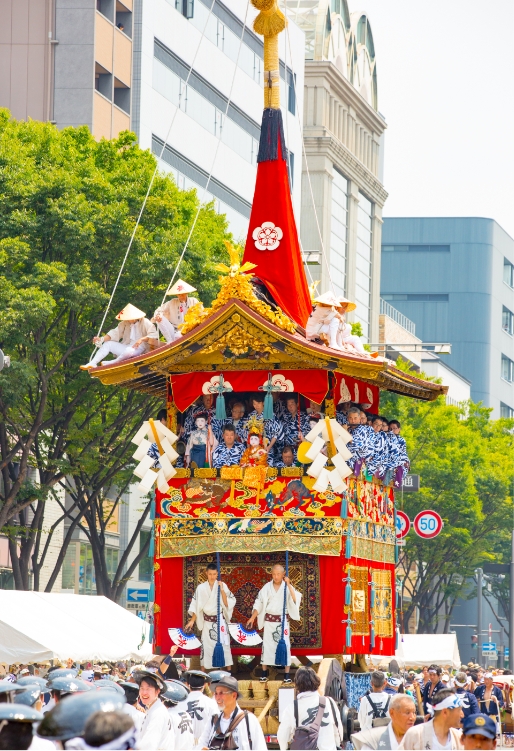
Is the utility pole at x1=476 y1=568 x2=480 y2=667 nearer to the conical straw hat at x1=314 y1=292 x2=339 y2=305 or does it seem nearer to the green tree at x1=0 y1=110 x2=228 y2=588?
the green tree at x1=0 y1=110 x2=228 y2=588

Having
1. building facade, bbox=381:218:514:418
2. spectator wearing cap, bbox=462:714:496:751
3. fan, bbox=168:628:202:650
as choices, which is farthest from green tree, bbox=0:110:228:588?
building facade, bbox=381:218:514:418

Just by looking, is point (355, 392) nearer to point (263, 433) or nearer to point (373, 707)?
point (263, 433)

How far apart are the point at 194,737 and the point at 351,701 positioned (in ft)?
20.2

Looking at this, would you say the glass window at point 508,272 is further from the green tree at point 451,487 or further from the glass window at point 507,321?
the green tree at point 451,487

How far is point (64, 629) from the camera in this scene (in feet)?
73.4

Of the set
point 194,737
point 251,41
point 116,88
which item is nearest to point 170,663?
point 194,737

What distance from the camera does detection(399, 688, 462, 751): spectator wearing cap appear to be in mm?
9469

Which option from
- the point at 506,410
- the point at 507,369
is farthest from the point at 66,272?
the point at 507,369

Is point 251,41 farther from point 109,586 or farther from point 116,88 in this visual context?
point 109,586

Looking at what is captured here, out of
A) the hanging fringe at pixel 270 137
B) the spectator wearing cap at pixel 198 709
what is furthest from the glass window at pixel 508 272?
the spectator wearing cap at pixel 198 709

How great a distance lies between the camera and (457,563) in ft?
195

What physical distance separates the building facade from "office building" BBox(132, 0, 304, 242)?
4744 cm

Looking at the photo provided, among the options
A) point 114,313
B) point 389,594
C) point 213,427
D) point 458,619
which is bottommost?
point 458,619

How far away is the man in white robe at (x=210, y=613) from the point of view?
17.4 metres
